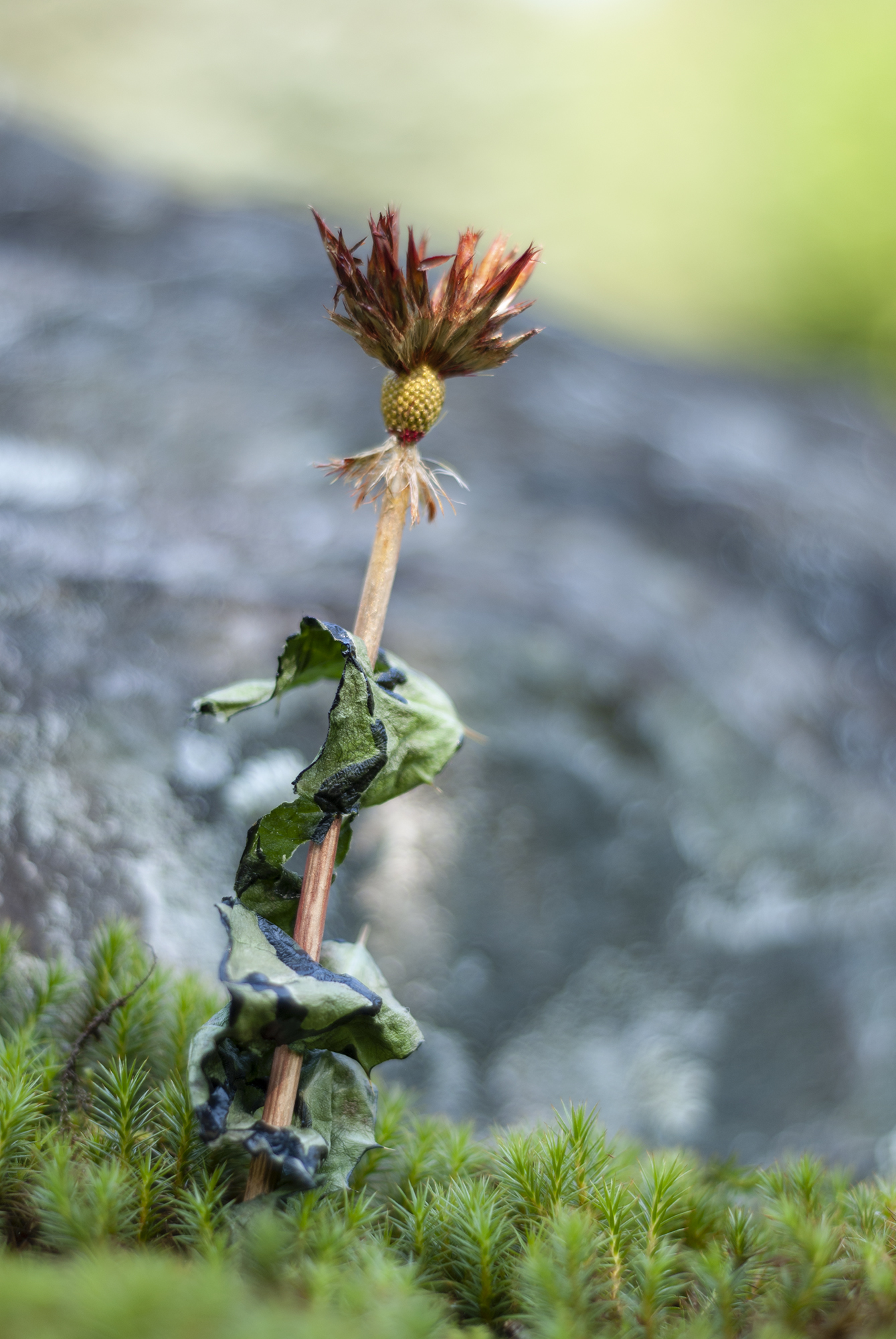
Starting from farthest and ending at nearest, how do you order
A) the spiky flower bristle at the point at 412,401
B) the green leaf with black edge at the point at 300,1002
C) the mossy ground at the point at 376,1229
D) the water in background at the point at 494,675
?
the water in background at the point at 494,675 → the spiky flower bristle at the point at 412,401 → the green leaf with black edge at the point at 300,1002 → the mossy ground at the point at 376,1229

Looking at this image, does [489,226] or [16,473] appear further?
[489,226]

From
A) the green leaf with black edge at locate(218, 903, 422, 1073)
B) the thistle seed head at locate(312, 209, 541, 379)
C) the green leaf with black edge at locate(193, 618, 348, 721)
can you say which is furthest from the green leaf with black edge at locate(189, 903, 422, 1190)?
the thistle seed head at locate(312, 209, 541, 379)

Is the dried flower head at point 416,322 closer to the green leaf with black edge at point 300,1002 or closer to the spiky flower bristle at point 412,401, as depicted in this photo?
the spiky flower bristle at point 412,401

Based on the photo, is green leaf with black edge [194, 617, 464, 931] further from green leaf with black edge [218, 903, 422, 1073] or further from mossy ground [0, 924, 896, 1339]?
mossy ground [0, 924, 896, 1339]

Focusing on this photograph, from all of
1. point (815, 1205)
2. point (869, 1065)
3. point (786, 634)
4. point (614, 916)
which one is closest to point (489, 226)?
point (786, 634)

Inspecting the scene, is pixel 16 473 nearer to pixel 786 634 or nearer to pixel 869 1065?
pixel 786 634

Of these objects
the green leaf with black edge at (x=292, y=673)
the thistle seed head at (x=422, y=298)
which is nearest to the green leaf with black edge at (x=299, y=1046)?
the green leaf with black edge at (x=292, y=673)
